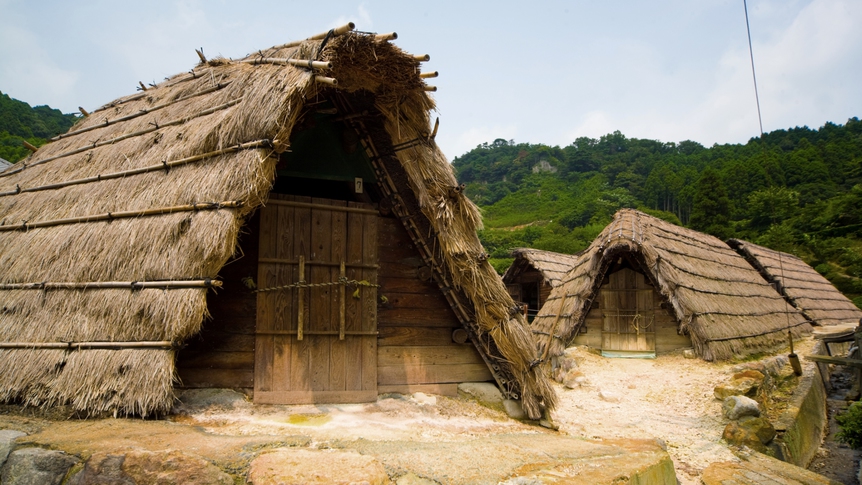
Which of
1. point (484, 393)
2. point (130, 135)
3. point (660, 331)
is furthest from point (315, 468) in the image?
point (660, 331)

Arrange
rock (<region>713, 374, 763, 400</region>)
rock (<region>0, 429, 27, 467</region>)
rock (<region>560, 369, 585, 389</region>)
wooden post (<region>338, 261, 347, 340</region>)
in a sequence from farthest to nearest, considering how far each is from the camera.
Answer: rock (<region>560, 369, 585, 389</region>)
rock (<region>713, 374, 763, 400</region>)
wooden post (<region>338, 261, 347, 340</region>)
rock (<region>0, 429, 27, 467</region>)

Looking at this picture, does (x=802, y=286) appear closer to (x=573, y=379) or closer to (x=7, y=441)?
(x=573, y=379)

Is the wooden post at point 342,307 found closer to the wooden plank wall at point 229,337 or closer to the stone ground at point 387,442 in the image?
the stone ground at point 387,442

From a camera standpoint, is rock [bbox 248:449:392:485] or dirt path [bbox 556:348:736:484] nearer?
rock [bbox 248:449:392:485]

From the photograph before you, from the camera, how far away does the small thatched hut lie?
64.2 ft

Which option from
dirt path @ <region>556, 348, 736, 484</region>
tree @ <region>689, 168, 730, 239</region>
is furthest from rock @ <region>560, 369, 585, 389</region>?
tree @ <region>689, 168, 730, 239</region>

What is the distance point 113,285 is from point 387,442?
9.07 ft

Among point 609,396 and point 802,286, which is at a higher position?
point 802,286

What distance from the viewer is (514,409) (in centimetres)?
620

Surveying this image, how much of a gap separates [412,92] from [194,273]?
2.76 m

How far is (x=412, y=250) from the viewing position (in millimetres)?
6500

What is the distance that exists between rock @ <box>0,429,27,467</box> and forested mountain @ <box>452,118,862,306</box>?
394 inches

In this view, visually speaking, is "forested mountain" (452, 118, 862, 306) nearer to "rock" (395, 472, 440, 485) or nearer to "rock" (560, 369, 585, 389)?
"rock" (560, 369, 585, 389)

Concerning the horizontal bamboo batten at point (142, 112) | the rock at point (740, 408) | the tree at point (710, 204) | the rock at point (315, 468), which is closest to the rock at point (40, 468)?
the rock at point (315, 468)
